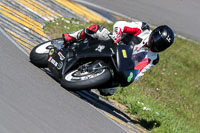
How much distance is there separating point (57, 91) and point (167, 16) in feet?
30.0

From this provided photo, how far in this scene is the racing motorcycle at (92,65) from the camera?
21.7ft

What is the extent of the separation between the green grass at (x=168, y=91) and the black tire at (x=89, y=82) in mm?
1814

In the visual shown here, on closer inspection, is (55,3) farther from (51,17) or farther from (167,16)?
(167,16)

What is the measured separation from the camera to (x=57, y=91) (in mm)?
6543

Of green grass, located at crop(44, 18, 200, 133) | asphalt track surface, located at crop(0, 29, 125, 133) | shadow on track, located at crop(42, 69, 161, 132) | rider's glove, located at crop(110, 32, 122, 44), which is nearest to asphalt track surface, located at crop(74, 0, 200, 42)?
green grass, located at crop(44, 18, 200, 133)

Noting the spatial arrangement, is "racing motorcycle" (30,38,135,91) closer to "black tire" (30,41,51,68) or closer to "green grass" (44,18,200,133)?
"black tire" (30,41,51,68)

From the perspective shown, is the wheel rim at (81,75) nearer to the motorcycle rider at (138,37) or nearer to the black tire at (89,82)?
the black tire at (89,82)

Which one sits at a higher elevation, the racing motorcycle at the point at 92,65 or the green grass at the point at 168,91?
the racing motorcycle at the point at 92,65

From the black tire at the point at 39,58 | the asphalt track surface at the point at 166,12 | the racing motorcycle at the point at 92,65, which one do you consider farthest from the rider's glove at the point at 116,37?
the asphalt track surface at the point at 166,12

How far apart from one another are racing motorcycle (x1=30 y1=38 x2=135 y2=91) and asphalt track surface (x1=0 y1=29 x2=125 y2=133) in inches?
9.1

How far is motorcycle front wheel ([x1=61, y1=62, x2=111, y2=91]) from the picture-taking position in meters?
6.54

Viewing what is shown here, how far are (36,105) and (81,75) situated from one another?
135 cm

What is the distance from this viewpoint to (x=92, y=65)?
6.75 meters

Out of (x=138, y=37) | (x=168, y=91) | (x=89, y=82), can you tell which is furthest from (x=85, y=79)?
(x=168, y=91)
